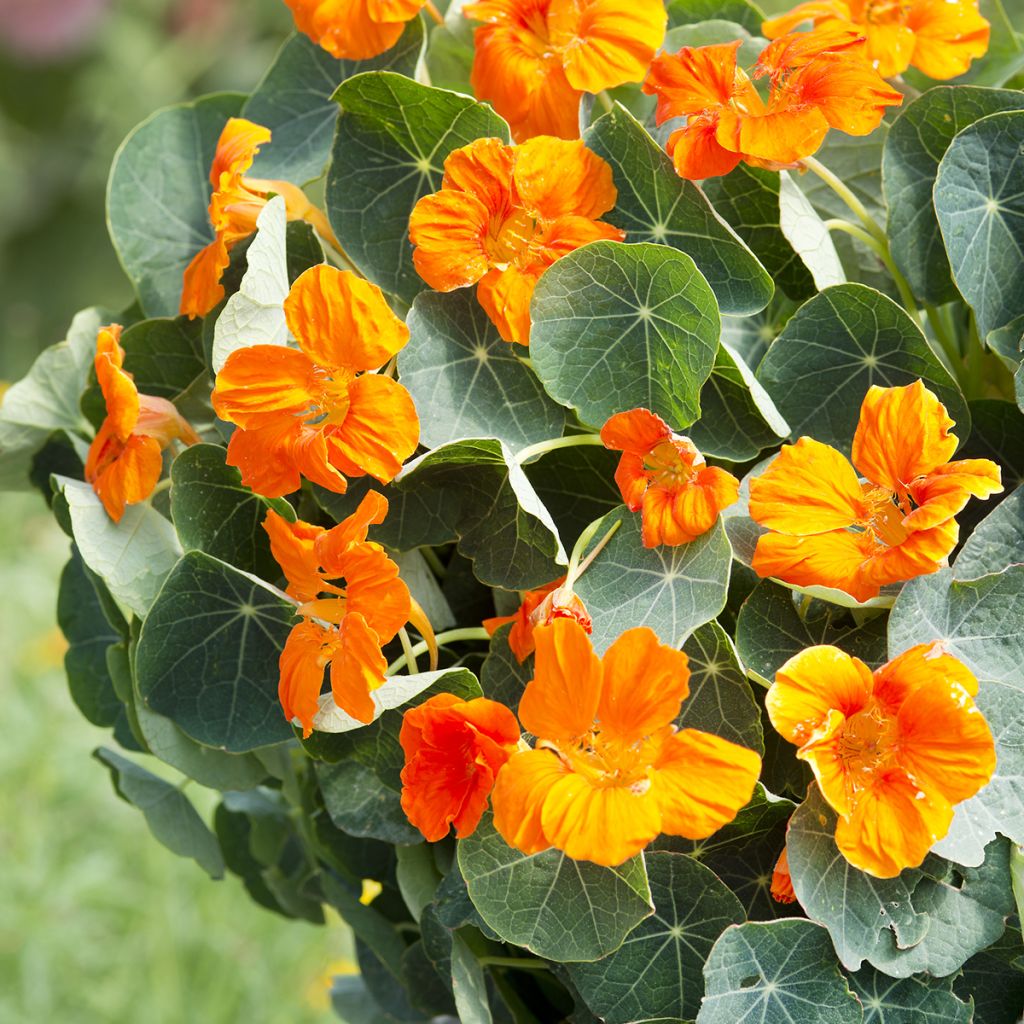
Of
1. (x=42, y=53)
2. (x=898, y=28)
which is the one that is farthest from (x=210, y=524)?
(x=42, y=53)

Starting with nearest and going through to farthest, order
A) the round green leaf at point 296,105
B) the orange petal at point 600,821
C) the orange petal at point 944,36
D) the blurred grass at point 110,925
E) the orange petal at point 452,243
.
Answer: the orange petal at point 600,821 < the orange petal at point 452,243 < the orange petal at point 944,36 < the round green leaf at point 296,105 < the blurred grass at point 110,925

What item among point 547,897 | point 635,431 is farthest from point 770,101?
point 547,897

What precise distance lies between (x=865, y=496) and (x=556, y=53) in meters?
0.27

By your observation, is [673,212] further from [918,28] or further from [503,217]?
[918,28]

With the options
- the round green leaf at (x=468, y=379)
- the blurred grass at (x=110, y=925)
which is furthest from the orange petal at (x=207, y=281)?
the blurred grass at (x=110, y=925)

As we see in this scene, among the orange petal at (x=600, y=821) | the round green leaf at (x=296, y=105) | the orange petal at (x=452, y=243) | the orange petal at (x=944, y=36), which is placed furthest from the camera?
the round green leaf at (x=296, y=105)

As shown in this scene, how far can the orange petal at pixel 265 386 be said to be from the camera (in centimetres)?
56

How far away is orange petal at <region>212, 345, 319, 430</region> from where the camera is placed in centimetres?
56

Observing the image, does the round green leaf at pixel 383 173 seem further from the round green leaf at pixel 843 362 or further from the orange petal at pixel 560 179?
the round green leaf at pixel 843 362

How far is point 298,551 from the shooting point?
1.90 feet

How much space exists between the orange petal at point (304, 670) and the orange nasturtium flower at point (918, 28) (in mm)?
413

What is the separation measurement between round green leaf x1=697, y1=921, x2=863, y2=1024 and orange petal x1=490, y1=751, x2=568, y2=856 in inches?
4.4

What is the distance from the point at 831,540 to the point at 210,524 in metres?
0.32

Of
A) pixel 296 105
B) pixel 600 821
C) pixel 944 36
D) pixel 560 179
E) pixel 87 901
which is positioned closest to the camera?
pixel 600 821
